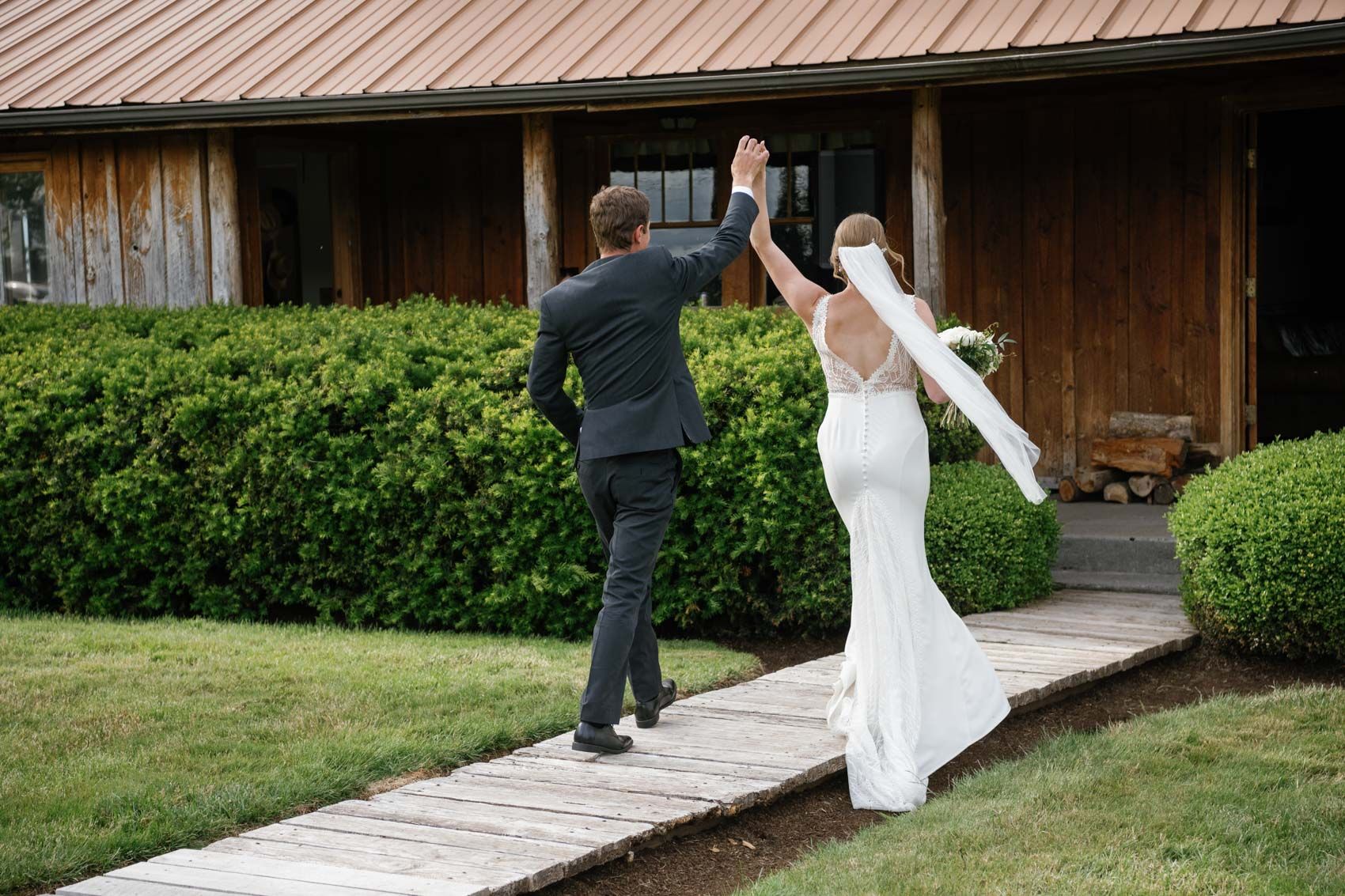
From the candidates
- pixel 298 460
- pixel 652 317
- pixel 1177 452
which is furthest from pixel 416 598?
pixel 1177 452

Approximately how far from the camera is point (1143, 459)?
1095 centimetres

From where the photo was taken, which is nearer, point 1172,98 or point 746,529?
point 746,529

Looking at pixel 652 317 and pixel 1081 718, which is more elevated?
pixel 652 317

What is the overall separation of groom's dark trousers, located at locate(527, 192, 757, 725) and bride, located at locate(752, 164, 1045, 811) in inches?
16.0

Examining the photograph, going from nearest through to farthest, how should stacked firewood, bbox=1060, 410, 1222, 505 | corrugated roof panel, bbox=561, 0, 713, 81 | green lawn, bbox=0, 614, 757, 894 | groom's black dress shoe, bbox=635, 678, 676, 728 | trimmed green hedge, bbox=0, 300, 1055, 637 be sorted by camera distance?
1. green lawn, bbox=0, 614, 757, 894
2. groom's black dress shoe, bbox=635, 678, 676, 728
3. trimmed green hedge, bbox=0, 300, 1055, 637
4. corrugated roof panel, bbox=561, 0, 713, 81
5. stacked firewood, bbox=1060, 410, 1222, 505

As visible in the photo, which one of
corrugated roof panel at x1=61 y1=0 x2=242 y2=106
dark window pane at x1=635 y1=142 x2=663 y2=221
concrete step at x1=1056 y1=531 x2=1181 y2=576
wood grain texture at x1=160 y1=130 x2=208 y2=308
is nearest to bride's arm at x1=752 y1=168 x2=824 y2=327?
concrete step at x1=1056 y1=531 x2=1181 y2=576

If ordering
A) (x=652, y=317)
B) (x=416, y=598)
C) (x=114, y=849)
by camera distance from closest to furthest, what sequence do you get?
(x=114, y=849) → (x=652, y=317) → (x=416, y=598)

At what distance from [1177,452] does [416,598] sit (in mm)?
5453

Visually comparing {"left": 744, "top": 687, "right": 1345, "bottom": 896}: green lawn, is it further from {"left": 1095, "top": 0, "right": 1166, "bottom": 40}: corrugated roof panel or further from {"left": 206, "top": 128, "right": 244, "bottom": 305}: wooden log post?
{"left": 206, "top": 128, "right": 244, "bottom": 305}: wooden log post

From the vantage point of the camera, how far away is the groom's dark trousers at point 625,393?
18.0ft

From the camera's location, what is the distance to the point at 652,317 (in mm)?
5508

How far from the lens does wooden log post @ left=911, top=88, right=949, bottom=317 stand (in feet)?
32.3

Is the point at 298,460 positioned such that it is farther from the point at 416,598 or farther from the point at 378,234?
the point at 378,234

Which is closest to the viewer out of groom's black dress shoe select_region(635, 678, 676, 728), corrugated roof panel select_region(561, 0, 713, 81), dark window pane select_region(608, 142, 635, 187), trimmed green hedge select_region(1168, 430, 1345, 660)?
groom's black dress shoe select_region(635, 678, 676, 728)
